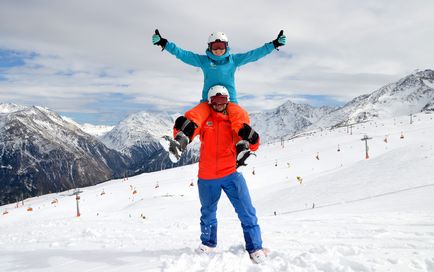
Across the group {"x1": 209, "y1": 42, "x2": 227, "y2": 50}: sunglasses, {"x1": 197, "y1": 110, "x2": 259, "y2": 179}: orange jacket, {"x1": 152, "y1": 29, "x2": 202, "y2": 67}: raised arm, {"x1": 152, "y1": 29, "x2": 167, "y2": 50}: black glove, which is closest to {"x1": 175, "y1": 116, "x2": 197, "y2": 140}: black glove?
{"x1": 197, "y1": 110, "x2": 259, "y2": 179}: orange jacket

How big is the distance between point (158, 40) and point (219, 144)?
7.85ft

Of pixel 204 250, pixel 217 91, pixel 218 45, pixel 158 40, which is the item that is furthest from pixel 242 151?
pixel 158 40

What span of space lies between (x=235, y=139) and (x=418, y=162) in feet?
54.2

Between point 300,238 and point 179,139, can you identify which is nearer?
point 179,139

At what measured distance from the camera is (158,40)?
6.90 metres

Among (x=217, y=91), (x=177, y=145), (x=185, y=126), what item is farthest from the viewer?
(x=217, y=91)

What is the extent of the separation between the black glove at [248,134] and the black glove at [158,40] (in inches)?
96.0

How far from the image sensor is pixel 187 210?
21.5m

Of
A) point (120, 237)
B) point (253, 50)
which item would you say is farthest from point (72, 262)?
point (253, 50)

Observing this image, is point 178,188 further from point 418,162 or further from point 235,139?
point 235,139

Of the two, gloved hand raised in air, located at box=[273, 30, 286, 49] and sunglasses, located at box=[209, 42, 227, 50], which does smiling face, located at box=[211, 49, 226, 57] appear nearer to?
sunglasses, located at box=[209, 42, 227, 50]

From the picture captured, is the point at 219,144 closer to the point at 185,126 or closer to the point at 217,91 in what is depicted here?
the point at 185,126

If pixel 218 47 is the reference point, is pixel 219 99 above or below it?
below

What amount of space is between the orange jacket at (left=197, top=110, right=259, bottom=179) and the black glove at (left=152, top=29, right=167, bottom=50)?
176 cm
